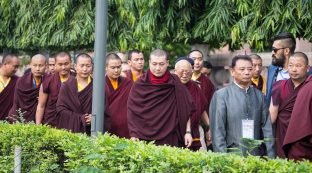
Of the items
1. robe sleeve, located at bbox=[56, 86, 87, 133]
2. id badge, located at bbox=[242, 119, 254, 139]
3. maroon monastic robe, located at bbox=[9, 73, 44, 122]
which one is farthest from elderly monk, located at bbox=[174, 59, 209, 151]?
maroon monastic robe, located at bbox=[9, 73, 44, 122]

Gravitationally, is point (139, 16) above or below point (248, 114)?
above

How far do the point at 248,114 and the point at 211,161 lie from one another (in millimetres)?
2178

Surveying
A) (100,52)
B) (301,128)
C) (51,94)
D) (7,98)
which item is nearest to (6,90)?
(7,98)

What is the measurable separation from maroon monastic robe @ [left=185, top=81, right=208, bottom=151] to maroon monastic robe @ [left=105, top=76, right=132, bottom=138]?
2.56ft

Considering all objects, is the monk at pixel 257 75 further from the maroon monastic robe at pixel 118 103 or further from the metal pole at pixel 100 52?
the metal pole at pixel 100 52

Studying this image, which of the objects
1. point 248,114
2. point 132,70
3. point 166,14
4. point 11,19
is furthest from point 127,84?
point 11,19

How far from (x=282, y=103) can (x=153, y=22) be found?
3049 millimetres

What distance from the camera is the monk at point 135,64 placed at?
10.3 metres

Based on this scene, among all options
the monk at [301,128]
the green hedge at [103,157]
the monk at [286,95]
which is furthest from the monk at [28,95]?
the monk at [301,128]

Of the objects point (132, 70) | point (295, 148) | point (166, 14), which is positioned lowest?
point (295, 148)

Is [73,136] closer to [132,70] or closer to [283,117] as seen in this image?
[283,117]

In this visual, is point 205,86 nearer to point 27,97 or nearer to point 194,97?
point 194,97

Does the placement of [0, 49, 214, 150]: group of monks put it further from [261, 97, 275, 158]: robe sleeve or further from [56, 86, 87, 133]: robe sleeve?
[261, 97, 275, 158]: robe sleeve

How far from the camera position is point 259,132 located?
312 inches
